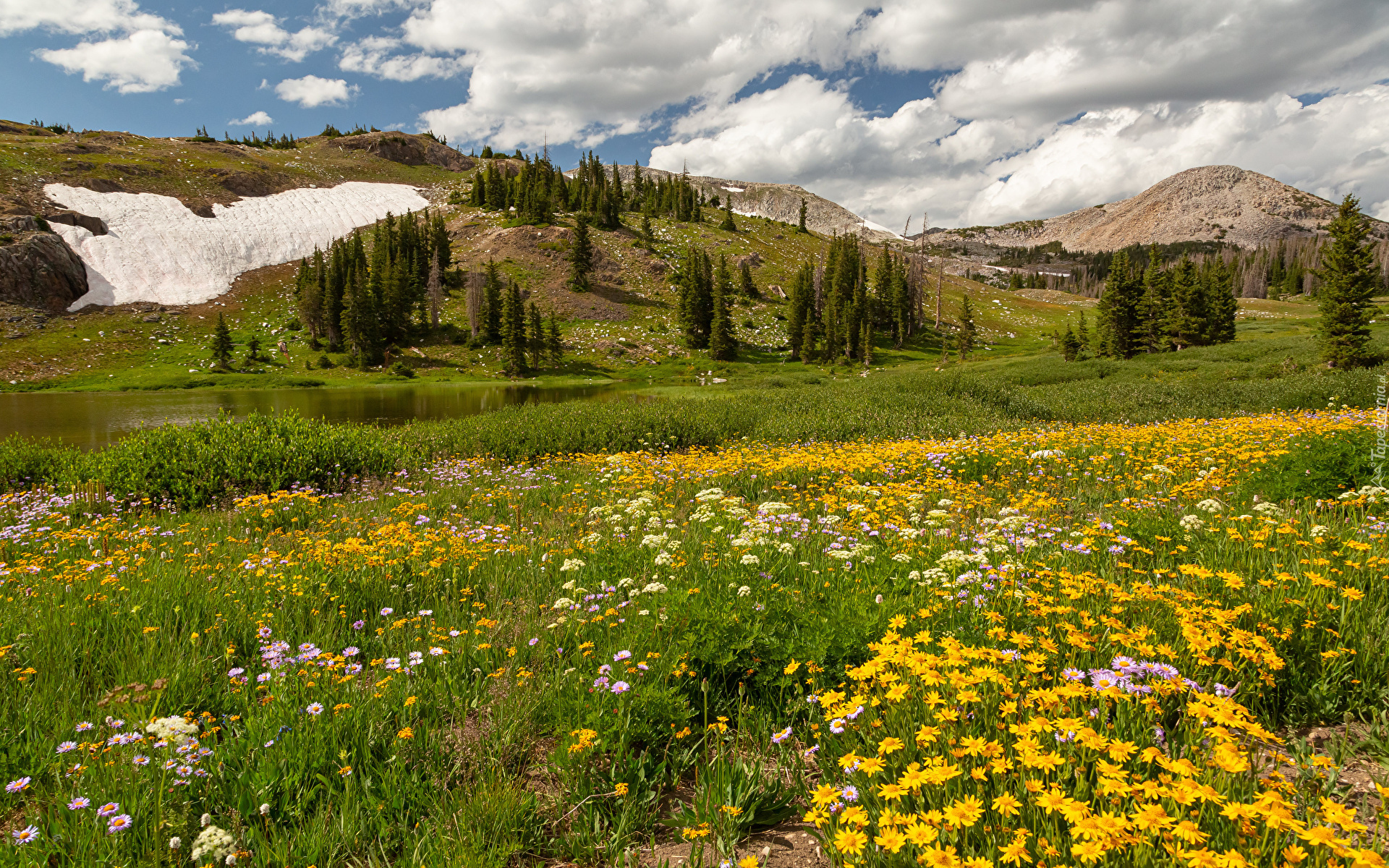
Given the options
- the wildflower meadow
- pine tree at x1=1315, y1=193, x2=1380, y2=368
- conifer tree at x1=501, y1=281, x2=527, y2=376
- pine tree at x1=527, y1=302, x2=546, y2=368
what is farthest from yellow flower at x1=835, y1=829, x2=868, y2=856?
pine tree at x1=527, y1=302, x2=546, y2=368

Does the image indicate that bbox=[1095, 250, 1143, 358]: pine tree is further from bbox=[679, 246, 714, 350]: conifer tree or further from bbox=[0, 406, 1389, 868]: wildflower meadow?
bbox=[0, 406, 1389, 868]: wildflower meadow

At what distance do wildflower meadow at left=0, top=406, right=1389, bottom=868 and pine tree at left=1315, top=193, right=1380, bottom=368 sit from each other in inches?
1653

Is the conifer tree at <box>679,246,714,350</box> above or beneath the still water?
above

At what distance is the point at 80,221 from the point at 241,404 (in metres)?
93.9

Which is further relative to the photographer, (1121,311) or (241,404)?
(1121,311)

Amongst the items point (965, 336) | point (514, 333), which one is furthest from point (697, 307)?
point (965, 336)

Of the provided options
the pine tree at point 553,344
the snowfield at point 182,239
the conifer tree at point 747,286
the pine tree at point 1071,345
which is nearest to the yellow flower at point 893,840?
the pine tree at point 1071,345

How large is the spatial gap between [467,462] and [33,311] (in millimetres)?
108486

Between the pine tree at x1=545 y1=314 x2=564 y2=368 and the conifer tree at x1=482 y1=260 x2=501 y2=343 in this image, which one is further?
the conifer tree at x1=482 y1=260 x2=501 y2=343

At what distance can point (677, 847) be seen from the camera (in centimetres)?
300

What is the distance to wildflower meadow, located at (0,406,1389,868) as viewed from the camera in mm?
2408

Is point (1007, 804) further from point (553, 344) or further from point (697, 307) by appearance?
point (697, 307)

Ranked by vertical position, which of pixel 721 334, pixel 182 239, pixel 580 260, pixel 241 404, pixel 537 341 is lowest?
pixel 241 404

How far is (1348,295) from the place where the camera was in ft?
116
